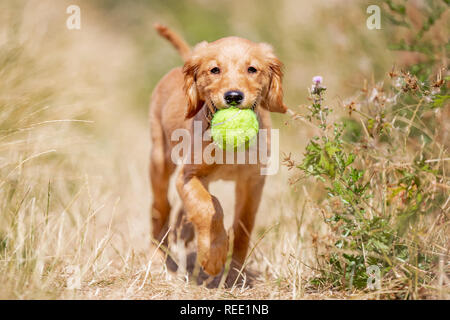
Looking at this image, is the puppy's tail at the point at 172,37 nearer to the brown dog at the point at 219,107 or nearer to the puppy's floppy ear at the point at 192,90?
the brown dog at the point at 219,107

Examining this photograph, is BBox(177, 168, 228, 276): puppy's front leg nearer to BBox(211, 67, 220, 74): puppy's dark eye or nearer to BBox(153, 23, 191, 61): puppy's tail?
BBox(211, 67, 220, 74): puppy's dark eye

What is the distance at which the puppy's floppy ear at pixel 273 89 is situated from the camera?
10.7 feet

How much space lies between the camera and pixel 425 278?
8.27 ft

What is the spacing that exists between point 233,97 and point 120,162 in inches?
127

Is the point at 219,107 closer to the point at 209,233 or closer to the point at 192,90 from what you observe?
the point at 192,90

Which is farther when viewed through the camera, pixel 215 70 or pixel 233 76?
pixel 215 70

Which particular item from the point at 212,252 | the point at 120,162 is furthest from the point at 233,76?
the point at 120,162

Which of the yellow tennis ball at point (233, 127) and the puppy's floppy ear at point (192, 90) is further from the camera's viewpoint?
the puppy's floppy ear at point (192, 90)

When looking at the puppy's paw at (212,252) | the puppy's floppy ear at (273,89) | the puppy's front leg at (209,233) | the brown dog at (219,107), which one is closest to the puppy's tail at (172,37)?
the brown dog at (219,107)

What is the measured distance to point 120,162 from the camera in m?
5.75

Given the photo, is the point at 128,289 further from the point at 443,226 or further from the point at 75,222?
the point at 443,226

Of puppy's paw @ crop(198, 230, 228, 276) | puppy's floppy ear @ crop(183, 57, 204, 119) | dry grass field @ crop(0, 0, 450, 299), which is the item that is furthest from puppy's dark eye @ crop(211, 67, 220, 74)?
puppy's paw @ crop(198, 230, 228, 276)

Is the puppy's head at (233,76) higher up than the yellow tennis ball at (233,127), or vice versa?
the puppy's head at (233,76)
